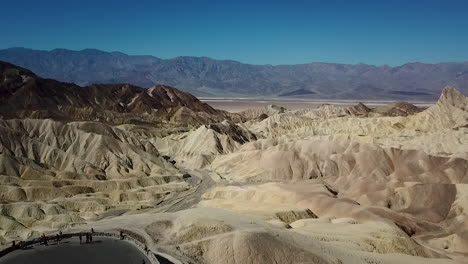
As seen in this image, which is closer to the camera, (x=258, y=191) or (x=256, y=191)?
(x=258, y=191)

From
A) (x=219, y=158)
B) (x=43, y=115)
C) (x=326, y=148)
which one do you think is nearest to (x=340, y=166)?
(x=326, y=148)

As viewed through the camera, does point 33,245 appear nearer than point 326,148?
Yes

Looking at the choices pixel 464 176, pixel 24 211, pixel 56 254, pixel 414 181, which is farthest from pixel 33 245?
pixel 464 176

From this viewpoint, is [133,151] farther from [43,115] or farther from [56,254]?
[56,254]

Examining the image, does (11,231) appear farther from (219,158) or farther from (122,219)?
(219,158)

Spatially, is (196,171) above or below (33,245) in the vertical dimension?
below

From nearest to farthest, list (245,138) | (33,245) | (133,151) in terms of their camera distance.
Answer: (33,245) < (133,151) < (245,138)

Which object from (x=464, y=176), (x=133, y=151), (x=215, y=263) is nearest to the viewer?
(x=215, y=263)
